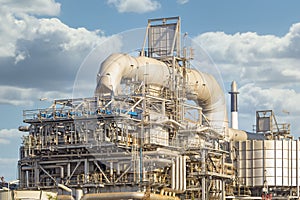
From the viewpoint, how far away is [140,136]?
72438 millimetres

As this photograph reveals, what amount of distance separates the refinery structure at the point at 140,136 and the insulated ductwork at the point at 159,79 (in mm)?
87

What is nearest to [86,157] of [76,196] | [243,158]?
[76,196]

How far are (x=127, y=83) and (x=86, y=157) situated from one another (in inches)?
304

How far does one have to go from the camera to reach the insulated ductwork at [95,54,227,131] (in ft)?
240

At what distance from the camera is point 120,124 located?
7106cm

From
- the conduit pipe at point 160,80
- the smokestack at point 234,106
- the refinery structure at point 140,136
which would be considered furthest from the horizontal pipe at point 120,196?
the smokestack at point 234,106

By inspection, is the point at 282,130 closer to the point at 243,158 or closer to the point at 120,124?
the point at 243,158

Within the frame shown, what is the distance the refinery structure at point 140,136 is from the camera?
71125mm

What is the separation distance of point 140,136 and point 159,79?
23.5ft

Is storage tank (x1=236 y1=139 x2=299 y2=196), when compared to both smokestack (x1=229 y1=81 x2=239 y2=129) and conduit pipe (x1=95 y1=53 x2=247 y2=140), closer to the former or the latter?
conduit pipe (x1=95 y1=53 x2=247 y2=140)

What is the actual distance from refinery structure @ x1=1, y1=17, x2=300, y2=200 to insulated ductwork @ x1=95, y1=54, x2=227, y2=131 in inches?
3.4

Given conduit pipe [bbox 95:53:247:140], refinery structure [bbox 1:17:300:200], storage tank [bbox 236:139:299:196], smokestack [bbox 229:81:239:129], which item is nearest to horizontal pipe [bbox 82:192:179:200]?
refinery structure [bbox 1:17:300:200]

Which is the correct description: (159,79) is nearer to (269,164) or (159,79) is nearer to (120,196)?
(120,196)

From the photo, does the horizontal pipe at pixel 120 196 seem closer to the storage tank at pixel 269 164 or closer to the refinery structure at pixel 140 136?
the refinery structure at pixel 140 136
